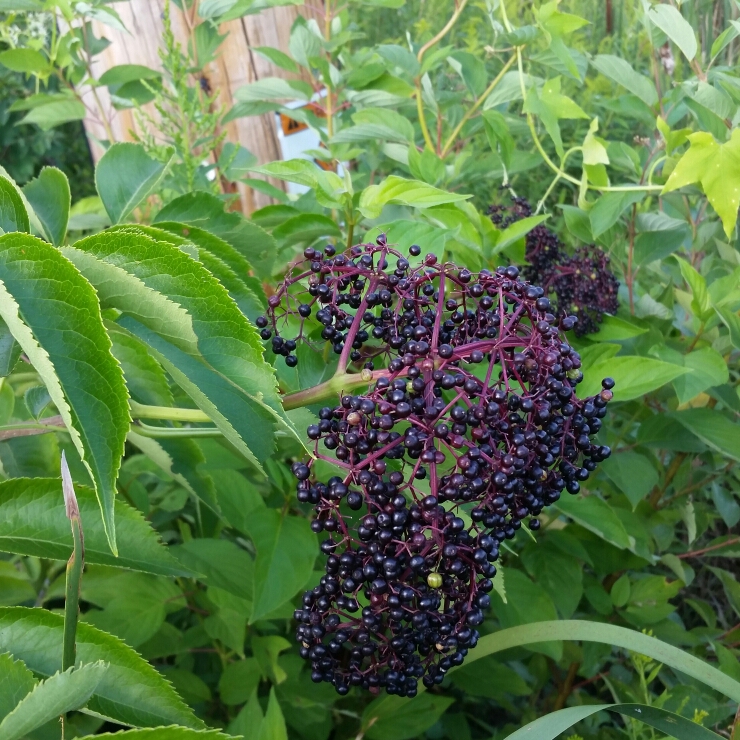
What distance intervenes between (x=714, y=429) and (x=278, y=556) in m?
0.67

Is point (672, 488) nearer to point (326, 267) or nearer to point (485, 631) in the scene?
point (485, 631)

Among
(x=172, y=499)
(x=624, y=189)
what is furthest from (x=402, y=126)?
(x=172, y=499)

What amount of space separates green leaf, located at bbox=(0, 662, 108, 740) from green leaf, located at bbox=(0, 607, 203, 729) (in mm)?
131

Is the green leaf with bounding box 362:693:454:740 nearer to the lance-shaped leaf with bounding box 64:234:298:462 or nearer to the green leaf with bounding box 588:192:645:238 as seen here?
the lance-shaped leaf with bounding box 64:234:298:462

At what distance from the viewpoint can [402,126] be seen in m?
1.32

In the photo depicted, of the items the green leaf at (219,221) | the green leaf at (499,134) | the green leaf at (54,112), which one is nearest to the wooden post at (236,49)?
the green leaf at (54,112)

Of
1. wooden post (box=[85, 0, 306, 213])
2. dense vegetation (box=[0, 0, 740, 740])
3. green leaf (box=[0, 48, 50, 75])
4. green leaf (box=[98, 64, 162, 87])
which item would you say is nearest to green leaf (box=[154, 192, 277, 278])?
dense vegetation (box=[0, 0, 740, 740])

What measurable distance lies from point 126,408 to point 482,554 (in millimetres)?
325

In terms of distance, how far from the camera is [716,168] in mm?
979

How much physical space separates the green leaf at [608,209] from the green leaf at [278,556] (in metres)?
0.62

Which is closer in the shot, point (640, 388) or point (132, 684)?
point (132, 684)

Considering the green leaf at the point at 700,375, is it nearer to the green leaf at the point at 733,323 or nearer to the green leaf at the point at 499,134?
the green leaf at the point at 733,323

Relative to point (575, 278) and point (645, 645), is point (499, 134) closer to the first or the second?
point (575, 278)

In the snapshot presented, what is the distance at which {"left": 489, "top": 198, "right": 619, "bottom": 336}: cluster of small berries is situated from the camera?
1130 mm
